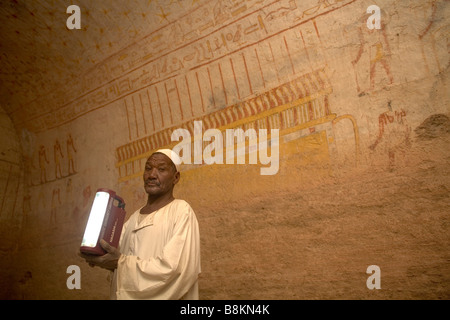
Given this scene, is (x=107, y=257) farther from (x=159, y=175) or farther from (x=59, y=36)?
(x=59, y=36)

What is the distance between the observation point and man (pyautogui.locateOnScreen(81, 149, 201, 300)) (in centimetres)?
231

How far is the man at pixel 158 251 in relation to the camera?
7.59ft

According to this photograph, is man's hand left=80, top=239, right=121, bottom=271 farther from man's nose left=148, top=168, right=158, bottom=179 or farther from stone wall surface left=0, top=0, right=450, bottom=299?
stone wall surface left=0, top=0, right=450, bottom=299

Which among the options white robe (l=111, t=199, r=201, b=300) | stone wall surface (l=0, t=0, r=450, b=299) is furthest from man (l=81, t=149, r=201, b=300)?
stone wall surface (l=0, t=0, r=450, b=299)

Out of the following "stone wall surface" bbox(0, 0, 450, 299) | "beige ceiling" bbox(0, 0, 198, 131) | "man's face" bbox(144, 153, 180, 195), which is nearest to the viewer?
"man's face" bbox(144, 153, 180, 195)

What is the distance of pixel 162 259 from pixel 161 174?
2.32 feet

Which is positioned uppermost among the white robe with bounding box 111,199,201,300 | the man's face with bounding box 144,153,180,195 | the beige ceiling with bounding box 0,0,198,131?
the beige ceiling with bounding box 0,0,198,131

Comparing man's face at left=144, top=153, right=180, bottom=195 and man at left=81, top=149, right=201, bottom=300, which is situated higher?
man's face at left=144, top=153, right=180, bottom=195

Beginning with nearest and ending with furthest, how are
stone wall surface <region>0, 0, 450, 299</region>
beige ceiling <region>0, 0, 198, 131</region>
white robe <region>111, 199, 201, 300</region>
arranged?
white robe <region>111, 199, 201, 300</region>, stone wall surface <region>0, 0, 450, 299</region>, beige ceiling <region>0, 0, 198, 131</region>

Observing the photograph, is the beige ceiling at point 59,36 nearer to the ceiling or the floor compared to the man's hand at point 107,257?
nearer to the ceiling

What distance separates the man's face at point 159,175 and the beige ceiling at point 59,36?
232cm

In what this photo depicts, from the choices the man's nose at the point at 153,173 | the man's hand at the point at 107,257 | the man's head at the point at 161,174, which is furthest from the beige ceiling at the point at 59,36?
the man's hand at the point at 107,257

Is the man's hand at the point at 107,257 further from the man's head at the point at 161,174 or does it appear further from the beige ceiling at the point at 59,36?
the beige ceiling at the point at 59,36

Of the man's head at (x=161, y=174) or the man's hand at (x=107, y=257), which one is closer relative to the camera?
the man's hand at (x=107, y=257)
